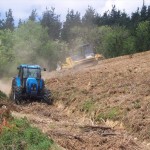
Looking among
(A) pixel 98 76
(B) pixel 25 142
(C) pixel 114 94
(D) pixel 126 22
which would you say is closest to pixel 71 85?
(A) pixel 98 76

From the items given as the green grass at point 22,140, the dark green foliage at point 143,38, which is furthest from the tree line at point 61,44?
the green grass at point 22,140

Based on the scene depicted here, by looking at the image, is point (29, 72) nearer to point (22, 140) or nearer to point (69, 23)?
point (22, 140)

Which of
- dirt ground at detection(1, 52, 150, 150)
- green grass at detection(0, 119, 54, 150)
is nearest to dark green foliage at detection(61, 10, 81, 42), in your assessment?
dirt ground at detection(1, 52, 150, 150)

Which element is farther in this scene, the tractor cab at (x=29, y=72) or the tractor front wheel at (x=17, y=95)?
the tractor cab at (x=29, y=72)

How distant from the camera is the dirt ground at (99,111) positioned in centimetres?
1427

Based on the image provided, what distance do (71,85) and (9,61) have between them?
3372 cm

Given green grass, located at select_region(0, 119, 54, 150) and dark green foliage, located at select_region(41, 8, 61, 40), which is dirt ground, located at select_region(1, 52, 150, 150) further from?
dark green foliage, located at select_region(41, 8, 61, 40)

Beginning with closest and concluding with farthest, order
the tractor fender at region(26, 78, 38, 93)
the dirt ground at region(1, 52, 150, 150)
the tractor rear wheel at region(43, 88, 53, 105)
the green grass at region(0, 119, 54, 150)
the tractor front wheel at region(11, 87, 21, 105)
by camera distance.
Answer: the green grass at region(0, 119, 54, 150), the dirt ground at region(1, 52, 150, 150), the tractor front wheel at region(11, 87, 21, 105), the tractor fender at region(26, 78, 38, 93), the tractor rear wheel at region(43, 88, 53, 105)

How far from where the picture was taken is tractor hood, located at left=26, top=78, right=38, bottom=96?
80.9 ft

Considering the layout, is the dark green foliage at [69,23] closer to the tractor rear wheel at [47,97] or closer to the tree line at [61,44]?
the tree line at [61,44]

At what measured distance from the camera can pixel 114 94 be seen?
2166 centimetres

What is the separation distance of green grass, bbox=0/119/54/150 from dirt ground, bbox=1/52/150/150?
1.23 meters

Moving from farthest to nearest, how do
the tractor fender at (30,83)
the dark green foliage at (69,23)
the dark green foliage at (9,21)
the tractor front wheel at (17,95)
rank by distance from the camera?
the dark green foliage at (9,21), the dark green foliage at (69,23), the tractor fender at (30,83), the tractor front wheel at (17,95)

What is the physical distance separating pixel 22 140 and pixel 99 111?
8.31 m
